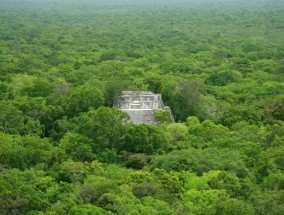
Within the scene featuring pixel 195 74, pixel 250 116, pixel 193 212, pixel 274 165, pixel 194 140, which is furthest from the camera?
pixel 195 74

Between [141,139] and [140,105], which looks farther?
[140,105]

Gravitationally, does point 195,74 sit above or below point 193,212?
below

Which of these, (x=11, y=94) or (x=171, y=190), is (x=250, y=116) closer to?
(x=171, y=190)

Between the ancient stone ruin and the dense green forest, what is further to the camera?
the ancient stone ruin

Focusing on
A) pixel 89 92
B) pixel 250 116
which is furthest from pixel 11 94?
pixel 250 116

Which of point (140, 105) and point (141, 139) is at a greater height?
point (141, 139)
